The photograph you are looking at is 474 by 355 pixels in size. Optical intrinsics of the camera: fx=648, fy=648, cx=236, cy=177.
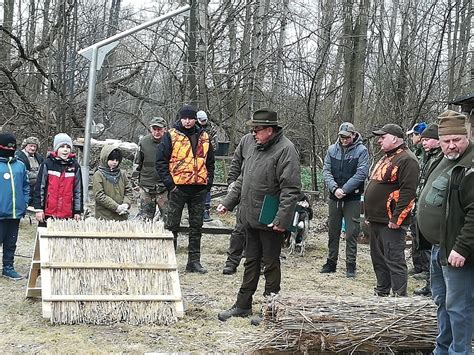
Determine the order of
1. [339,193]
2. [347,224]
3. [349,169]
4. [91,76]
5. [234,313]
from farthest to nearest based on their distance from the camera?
1. [91,76]
2. [347,224]
3. [349,169]
4. [339,193]
5. [234,313]

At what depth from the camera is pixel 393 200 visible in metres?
6.47

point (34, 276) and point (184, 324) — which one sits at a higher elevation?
point (34, 276)

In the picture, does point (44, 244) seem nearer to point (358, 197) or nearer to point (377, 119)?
point (358, 197)

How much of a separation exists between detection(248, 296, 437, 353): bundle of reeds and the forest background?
24.5 ft

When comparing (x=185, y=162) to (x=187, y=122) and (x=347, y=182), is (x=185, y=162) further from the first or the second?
(x=347, y=182)

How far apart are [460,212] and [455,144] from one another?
1.48 feet

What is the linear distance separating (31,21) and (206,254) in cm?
858

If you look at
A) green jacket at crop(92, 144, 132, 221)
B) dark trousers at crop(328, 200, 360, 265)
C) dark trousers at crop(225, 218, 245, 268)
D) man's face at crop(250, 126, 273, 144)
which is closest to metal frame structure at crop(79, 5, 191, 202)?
green jacket at crop(92, 144, 132, 221)

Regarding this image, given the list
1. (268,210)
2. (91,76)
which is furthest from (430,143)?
(91,76)

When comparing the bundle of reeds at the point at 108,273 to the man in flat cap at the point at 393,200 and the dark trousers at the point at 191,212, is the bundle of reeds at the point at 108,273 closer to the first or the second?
the dark trousers at the point at 191,212

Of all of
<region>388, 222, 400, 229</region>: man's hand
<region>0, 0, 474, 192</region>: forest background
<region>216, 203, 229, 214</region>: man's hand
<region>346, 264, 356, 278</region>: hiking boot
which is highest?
<region>0, 0, 474, 192</region>: forest background

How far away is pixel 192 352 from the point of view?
16.3ft

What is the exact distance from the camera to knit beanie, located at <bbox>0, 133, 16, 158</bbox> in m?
7.01

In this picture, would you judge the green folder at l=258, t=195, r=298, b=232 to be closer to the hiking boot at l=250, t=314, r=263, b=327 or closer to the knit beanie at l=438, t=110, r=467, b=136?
the hiking boot at l=250, t=314, r=263, b=327
